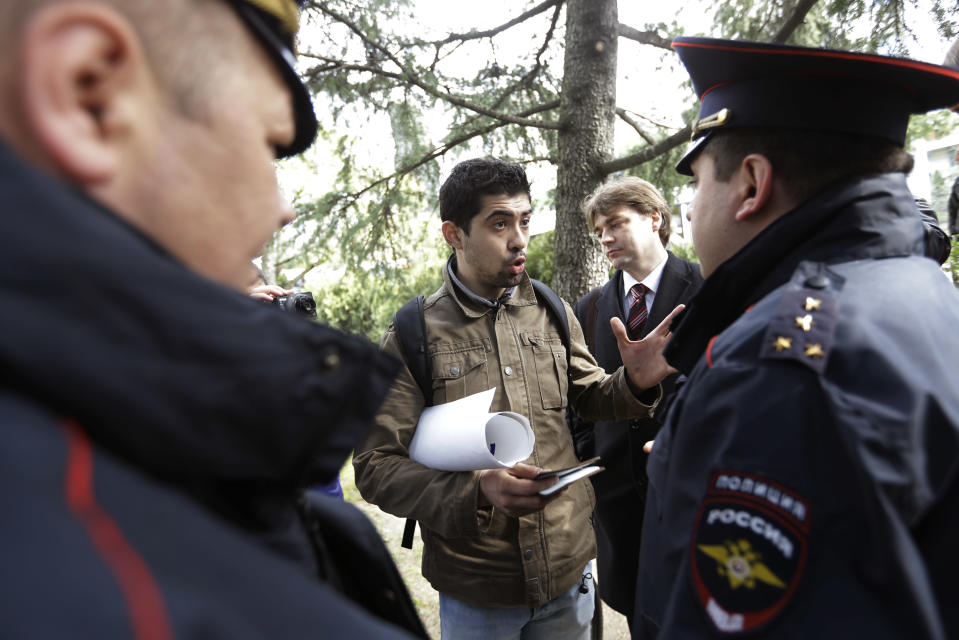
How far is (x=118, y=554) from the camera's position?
0.40 meters

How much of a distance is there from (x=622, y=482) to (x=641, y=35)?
4.69 meters

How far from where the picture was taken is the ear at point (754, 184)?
1.39 m

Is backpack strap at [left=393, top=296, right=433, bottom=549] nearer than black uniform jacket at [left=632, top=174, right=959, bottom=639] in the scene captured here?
No

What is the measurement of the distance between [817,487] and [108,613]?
1016mm

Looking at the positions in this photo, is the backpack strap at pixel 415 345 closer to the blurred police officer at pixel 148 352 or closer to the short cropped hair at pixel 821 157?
the short cropped hair at pixel 821 157

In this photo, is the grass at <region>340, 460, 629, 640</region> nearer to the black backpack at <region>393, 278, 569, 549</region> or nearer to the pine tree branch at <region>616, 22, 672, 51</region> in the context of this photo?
the black backpack at <region>393, 278, 569, 549</region>

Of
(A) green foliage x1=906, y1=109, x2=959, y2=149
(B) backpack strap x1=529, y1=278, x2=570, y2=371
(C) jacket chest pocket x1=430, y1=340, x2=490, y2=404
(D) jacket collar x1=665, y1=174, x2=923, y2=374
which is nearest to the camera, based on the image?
(D) jacket collar x1=665, y1=174, x2=923, y2=374

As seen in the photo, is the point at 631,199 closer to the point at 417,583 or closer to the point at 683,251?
the point at 417,583

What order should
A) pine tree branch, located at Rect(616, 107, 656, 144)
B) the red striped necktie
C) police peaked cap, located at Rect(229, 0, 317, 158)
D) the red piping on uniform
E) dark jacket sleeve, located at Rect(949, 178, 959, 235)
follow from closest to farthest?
the red piping on uniform, police peaked cap, located at Rect(229, 0, 317, 158), the red striped necktie, dark jacket sleeve, located at Rect(949, 178, 959, 235), pine tree branch, located at Rect(616, 107, 656, 144)

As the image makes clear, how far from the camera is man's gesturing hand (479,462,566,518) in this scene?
1.84 metres

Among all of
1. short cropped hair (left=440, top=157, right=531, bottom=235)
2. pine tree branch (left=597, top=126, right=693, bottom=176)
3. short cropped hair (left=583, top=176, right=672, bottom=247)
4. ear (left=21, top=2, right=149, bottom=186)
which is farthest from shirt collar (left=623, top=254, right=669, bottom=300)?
ear (left=21, top=2, right=149, bottom=186)

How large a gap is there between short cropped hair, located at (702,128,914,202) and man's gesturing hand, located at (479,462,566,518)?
111cm

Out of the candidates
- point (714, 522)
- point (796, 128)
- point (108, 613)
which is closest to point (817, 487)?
point (714, 522)

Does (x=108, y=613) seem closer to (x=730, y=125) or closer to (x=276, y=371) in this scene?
(x=276, y=371)
